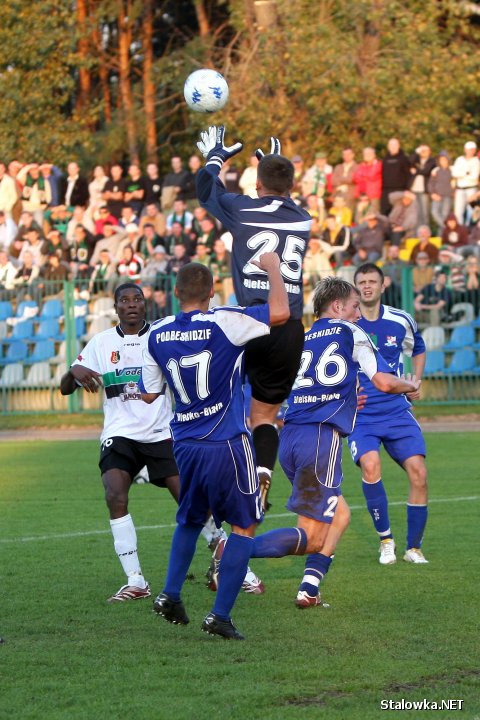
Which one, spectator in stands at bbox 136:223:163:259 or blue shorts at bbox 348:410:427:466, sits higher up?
spectator in stands at bbox 136:223:163:259

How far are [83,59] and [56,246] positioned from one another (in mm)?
8155

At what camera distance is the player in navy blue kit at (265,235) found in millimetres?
7652

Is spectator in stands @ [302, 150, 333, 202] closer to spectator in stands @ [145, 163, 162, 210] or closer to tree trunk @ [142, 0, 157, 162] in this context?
spectator in stands @ [145, 163, 162, 210]

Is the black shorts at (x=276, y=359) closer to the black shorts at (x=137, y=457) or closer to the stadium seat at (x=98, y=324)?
the black shorts at (x=137, y=457)

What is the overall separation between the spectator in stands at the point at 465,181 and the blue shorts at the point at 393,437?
13.5 meters

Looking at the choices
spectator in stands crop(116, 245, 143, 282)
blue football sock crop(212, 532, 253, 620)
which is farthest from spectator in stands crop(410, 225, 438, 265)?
blue football sock crop(212, 532, 253, 620)

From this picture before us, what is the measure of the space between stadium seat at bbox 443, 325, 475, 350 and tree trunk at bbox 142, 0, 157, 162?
12159 millimetres

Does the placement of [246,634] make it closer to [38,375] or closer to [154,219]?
[38,375]

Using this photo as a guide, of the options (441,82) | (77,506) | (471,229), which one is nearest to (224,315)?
(77,506)

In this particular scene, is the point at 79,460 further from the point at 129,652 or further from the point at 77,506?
the point at 129,652

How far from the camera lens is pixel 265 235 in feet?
25.1

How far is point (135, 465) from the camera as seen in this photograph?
8414mm

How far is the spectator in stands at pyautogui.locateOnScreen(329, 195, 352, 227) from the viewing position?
22.7m

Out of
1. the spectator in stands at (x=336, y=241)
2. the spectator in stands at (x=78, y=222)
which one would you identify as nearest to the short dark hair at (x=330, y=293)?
the spectator in stands at (x=336, y=241)
